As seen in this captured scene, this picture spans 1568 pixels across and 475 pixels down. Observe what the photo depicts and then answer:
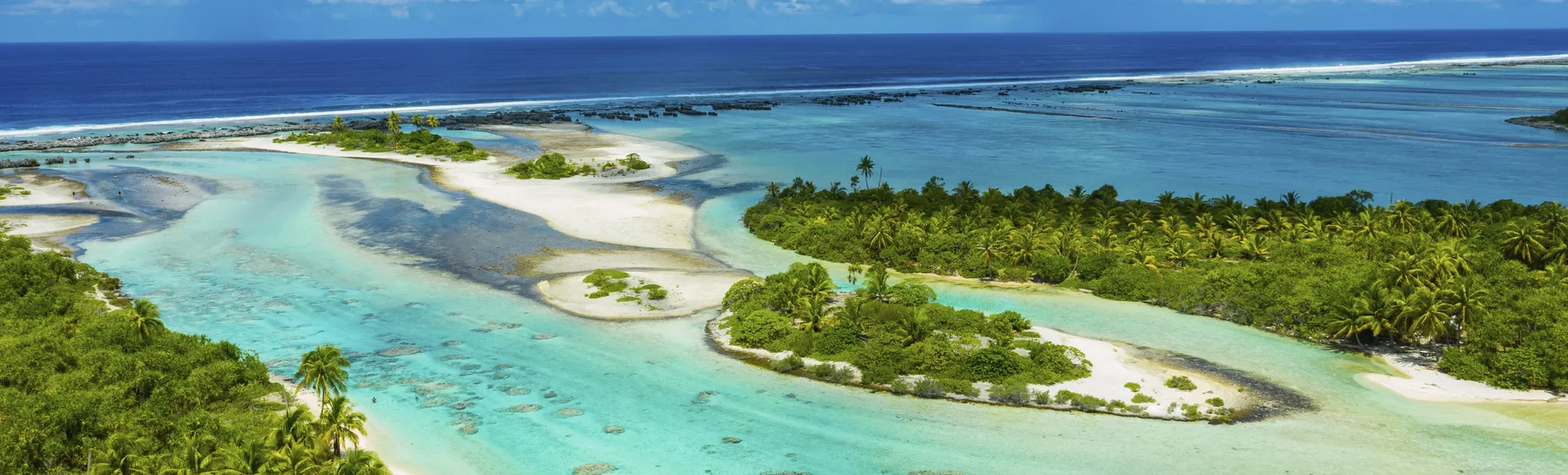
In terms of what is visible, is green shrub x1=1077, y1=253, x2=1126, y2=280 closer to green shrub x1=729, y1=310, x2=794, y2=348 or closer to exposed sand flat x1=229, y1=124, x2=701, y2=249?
green shrub x1=729, y1=310, x2=794, y2=348

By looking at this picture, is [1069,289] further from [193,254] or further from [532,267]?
[193,254]

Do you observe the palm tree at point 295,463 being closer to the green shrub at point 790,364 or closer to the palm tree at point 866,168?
the green shrub at point 790,364

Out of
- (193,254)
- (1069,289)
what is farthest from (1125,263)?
(193,254)

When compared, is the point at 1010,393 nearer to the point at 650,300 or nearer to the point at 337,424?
the point at 650,300

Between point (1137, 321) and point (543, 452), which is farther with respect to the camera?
point (1137, 321)

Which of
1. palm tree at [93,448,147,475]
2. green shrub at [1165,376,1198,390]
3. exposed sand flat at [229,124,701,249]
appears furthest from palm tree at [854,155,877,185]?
palm tree at [93,448,147,475]

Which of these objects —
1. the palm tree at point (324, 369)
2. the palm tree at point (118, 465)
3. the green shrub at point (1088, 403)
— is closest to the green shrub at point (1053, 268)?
the green shrub at point (1088, 403)

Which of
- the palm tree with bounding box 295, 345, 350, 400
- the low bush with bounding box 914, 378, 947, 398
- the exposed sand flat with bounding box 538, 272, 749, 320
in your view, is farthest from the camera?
the exposed sand flat with bounding box 538, 272, 749, 320
